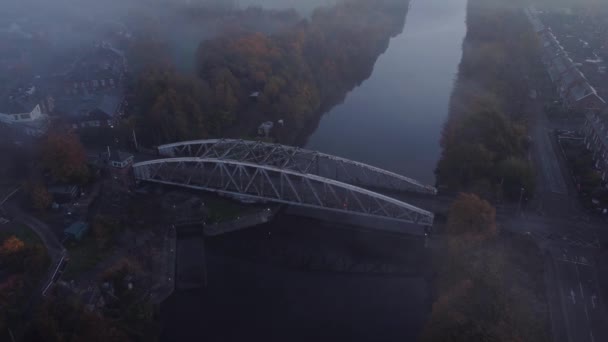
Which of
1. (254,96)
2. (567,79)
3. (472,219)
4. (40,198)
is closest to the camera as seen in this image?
(472,219)

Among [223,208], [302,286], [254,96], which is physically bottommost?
[302,286]

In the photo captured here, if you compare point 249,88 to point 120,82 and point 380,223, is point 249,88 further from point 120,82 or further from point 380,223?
point 380,223

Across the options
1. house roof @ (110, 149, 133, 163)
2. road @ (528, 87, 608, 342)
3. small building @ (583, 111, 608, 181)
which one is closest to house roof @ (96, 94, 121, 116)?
house roof @ (110, 149, 133, 163)

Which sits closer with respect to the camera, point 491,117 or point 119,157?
point 119,157

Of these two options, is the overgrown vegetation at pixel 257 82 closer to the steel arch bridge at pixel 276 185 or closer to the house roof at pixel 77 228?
the steel arch bridge at pixel 276 185

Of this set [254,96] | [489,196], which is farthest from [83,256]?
[254,96]

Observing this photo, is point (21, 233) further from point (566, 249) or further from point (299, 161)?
point (566, 249)
